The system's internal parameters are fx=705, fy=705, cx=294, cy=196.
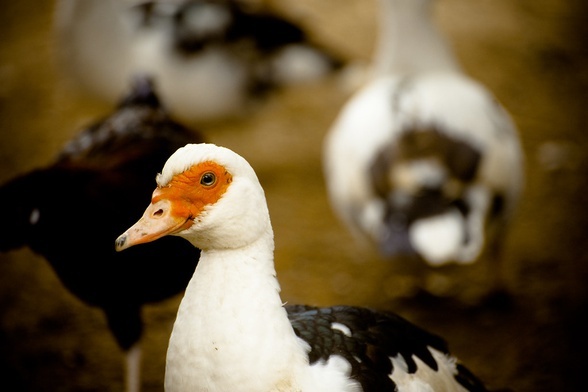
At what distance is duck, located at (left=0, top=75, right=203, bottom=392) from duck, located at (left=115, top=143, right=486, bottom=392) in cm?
71

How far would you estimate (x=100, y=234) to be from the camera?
7.52 ft

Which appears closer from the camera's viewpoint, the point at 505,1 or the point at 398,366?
the point at 398,366

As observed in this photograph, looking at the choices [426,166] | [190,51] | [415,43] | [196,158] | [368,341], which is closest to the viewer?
[196,158]

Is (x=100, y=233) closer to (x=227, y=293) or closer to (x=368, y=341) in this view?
(x=227, y=293)

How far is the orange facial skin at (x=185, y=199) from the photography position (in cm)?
159

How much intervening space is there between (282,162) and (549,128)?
1840mm

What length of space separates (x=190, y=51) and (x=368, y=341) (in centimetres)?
274

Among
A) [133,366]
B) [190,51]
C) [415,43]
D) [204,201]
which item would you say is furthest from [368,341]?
[190,51]

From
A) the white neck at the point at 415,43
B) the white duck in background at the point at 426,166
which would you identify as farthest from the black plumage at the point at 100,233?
the white neck at the point at 415,43

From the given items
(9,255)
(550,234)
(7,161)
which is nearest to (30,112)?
(7,161)

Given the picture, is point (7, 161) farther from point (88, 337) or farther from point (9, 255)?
point (88, 337)

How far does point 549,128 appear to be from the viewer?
4.81 meters

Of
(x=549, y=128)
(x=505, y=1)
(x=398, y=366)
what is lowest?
(x=398, y=366)

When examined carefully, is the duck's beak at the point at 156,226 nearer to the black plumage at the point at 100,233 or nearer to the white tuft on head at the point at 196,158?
the white tuft on head at the point at 196,158
